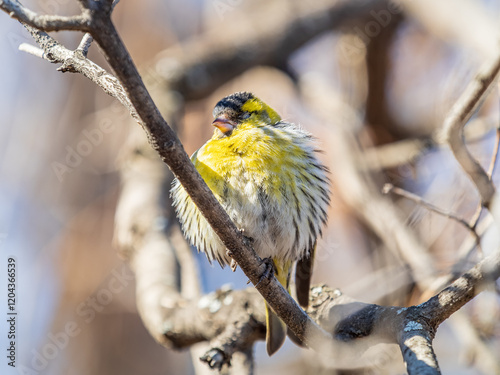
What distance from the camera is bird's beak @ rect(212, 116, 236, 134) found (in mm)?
3658

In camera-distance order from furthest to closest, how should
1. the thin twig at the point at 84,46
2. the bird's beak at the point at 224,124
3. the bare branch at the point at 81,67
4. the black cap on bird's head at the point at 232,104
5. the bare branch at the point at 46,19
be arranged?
the black cap on bird's head at the point at 232,104, the bird's beak at the point at 224,124, the thin twig at the point at 84,46, the bare branch at the point at 81,67, the bare branch at the point at 46,19

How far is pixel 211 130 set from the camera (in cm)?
619

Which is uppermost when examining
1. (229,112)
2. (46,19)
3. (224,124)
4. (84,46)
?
(229,112)

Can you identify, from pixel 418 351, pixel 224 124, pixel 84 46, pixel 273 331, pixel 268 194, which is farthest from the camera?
pixel 224 124

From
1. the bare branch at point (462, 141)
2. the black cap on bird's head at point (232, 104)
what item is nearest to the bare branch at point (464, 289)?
the bare branch at point (462, 141)

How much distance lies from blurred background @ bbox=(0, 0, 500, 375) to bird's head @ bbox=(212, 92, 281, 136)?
1.54 metres

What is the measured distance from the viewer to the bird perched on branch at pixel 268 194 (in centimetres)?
324

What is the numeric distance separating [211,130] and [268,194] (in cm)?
308

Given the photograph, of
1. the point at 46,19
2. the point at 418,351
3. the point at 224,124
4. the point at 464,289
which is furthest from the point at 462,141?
the point at 46,19

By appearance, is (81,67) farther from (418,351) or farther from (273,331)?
(273,331)

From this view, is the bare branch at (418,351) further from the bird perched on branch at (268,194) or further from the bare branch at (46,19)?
the bare branch at (46,19)

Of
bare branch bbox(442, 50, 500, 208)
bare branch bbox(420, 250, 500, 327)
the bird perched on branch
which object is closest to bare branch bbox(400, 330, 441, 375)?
bare branch bbox(420, 250, 500, 327)

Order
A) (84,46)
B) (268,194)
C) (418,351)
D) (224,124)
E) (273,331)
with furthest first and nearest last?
(224,124) < (273,331) < (268,194) < (84,46) < (418,351)

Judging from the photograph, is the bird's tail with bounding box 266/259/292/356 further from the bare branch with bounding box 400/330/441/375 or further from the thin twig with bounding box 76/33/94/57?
the thin twig with bounding box 76/33/94/57
